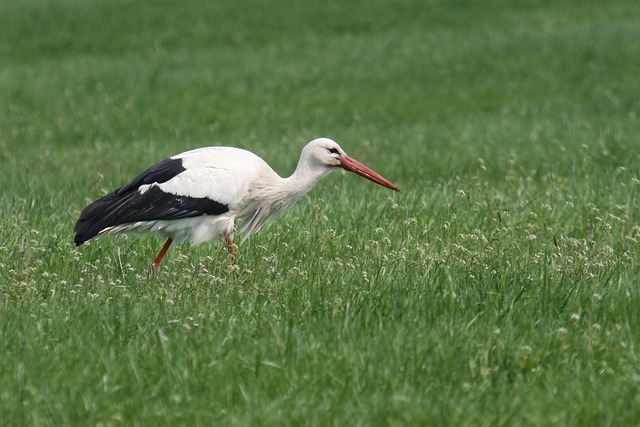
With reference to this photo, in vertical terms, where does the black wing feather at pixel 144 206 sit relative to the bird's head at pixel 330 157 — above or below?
below

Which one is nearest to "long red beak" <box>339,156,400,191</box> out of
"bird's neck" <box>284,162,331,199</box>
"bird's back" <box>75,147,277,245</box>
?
"bird's neck" <box>284,162,331,199</box>

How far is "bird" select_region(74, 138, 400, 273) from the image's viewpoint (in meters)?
6.68

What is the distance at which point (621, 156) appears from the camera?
33.9 ft

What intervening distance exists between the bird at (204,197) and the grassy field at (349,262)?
0.54ft

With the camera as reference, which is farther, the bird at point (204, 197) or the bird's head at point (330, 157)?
the bird's head at point (330, 157)

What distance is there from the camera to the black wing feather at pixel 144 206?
257 inches

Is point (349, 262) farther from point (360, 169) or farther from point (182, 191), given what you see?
point (360, 169)

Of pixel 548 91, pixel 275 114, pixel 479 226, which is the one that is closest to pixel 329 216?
pixel 479 226

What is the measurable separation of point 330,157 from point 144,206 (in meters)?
1.33

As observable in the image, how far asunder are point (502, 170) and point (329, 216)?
2867mm

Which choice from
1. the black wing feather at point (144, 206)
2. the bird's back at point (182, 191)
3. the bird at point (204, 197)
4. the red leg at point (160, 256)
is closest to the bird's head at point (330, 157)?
the bird at point (204, 197)

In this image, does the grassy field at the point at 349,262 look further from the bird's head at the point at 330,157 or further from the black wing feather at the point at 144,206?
the bird's head at the point at 330,157

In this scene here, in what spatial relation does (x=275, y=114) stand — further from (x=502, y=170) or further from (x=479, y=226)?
(x=479, y=226)

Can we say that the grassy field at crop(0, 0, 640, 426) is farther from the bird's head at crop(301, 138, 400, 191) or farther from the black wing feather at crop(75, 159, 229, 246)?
the bird's head at crop(301, 138, 400, 191)
